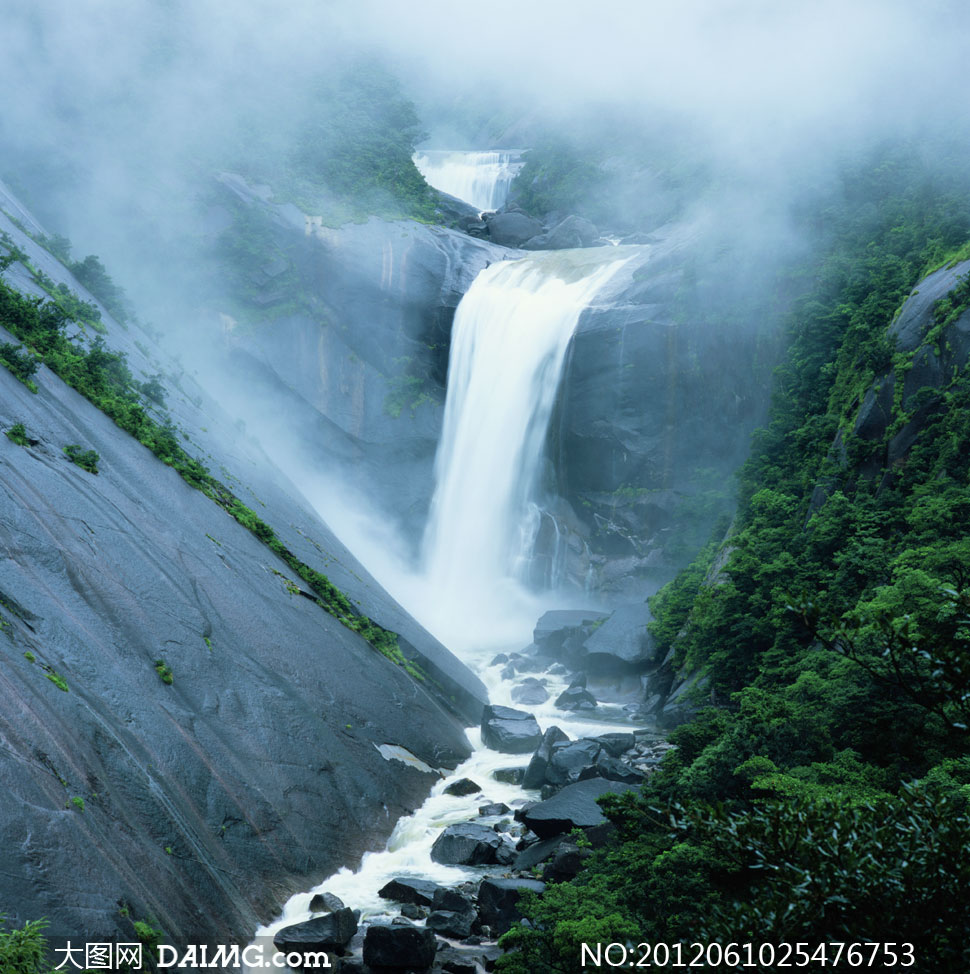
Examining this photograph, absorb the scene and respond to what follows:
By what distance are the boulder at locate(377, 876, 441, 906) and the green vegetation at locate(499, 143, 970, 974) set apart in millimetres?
2371

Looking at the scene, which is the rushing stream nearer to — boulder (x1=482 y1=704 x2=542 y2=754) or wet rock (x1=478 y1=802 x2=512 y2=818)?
boulder (x1=482 y1=704 x2=542 y2=754)

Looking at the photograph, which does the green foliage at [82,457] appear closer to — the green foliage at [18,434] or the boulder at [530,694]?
the green foliage at [18,434]

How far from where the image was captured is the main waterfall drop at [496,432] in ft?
104

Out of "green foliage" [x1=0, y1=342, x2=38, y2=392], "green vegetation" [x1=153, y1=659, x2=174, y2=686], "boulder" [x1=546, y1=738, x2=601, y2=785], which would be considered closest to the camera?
"green vegetation" [x1=153, y1=659, x2=174, y2=686]

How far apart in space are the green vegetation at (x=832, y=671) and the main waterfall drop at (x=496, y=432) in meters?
8.70

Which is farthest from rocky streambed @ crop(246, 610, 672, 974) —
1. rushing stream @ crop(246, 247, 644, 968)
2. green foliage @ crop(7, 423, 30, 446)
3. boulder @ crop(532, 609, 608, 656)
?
rushing stream @ crop(246, 247, 644, 968)

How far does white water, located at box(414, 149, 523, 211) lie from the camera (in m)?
52.2

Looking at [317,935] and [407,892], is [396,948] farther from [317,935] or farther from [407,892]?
[407,892]

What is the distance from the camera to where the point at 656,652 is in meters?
23.7

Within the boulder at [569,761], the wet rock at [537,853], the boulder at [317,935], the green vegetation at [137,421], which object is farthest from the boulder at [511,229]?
the boulder at [317,935]

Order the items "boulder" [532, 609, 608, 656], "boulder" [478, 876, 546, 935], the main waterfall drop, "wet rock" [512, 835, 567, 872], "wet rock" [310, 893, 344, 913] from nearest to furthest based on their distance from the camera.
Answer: "wet rock" [310, 893, 344, 913], "boulder" [478, 876, 546, 935], "wet rock" [512, 835, 567, 872], "boulder" [532, 609, 608, 656], the main waterfall drop

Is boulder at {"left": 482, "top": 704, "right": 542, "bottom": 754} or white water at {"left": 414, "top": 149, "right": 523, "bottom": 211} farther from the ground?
white water at {"left": 414, "top": 149, "right": 523, "bottom": 211}

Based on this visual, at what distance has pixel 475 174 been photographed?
176 ft

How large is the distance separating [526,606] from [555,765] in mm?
15562
